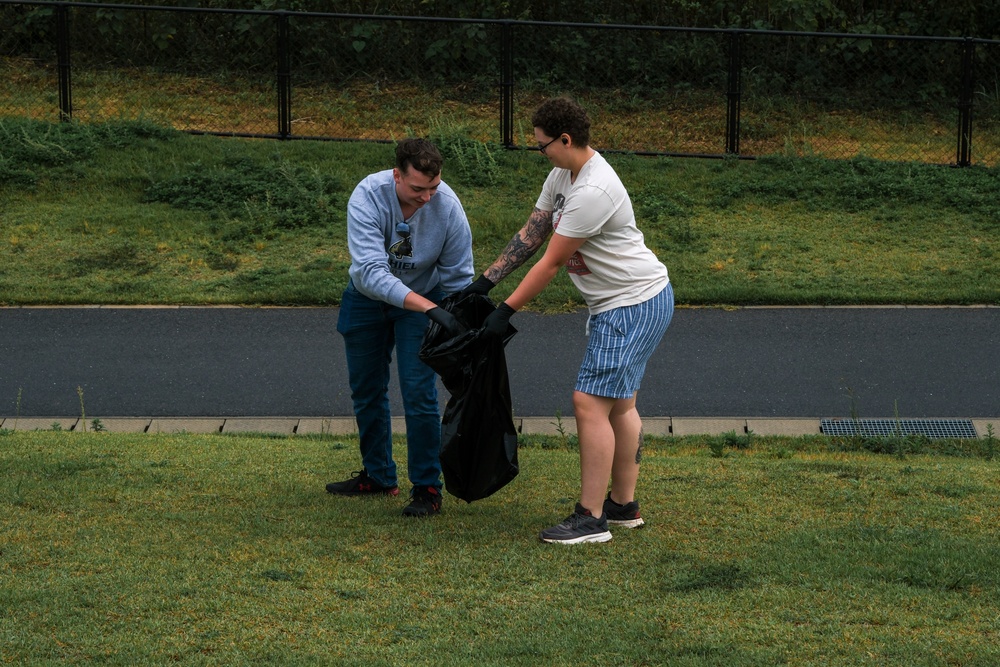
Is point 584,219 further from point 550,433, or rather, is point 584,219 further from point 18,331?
point 18,331

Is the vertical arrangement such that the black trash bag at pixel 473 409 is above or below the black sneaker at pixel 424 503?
above

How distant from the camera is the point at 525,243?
18.6ft

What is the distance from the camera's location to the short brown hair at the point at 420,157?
5395 millimetres

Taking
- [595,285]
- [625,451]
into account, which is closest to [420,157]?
[595,285]

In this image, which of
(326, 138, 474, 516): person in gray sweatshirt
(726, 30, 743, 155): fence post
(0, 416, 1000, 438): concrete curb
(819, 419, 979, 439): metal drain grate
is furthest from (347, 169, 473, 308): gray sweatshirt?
(726, 30, 743, 155): fence post

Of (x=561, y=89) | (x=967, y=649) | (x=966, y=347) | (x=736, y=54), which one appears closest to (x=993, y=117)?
(x=736, y=54)

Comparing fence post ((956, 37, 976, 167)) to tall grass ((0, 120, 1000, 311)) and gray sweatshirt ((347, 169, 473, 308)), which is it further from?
gray sweatshirt ((347, 169, 473, 308))

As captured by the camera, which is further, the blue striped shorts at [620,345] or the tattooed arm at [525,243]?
the tattooed arm at [525,243]

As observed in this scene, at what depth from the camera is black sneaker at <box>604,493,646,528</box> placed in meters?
5.63

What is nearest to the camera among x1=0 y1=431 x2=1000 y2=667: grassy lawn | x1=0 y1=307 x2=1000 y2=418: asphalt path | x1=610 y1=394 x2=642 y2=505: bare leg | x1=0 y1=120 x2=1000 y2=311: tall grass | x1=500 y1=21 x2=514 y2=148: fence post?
x1=0 y1=431 x2=1000 y2=667: grassy lawn

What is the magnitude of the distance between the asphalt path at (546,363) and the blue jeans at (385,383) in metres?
2.41

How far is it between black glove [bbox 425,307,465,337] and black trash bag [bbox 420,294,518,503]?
3cm

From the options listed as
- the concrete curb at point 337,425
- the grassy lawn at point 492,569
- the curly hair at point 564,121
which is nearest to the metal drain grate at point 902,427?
the concrete curb at point 337,425

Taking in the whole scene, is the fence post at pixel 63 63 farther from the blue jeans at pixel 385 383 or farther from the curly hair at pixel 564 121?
the curly hair at pixel 564 121
